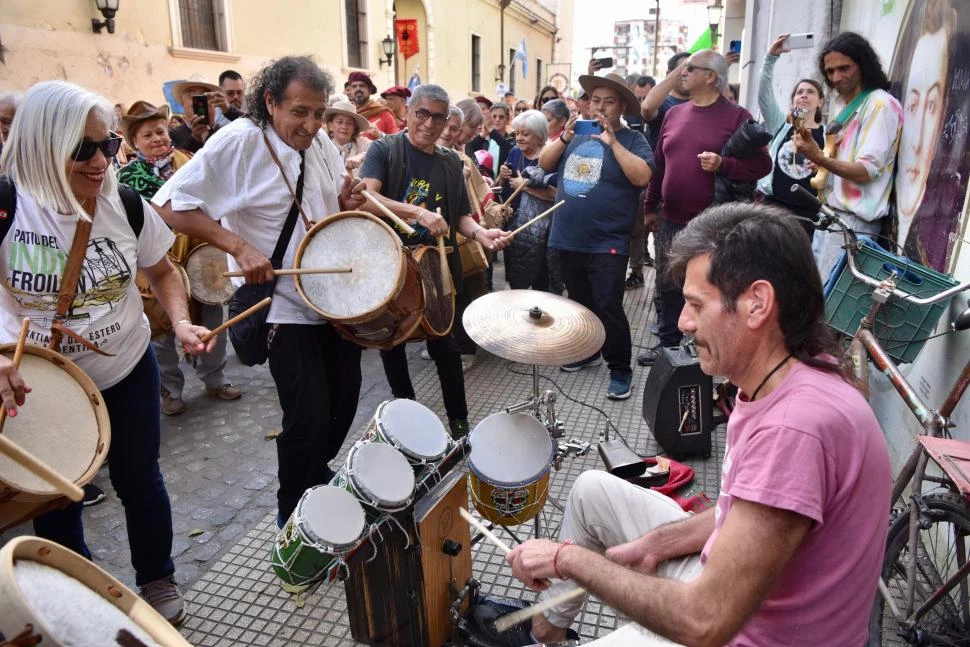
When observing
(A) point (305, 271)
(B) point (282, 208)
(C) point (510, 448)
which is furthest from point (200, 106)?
(C) point (510, 448)

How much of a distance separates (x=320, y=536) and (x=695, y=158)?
3853 mm

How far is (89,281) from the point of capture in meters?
2.29

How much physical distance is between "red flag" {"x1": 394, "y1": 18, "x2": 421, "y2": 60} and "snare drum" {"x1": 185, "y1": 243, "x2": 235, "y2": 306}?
1592cm

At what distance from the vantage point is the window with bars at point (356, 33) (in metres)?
17.1

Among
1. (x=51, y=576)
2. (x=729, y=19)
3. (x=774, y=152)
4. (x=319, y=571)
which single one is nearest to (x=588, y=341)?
(x=319, y=571)

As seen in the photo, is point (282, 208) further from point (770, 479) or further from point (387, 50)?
point (387, 50)

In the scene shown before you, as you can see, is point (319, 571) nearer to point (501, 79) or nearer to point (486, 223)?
point (486, 223)

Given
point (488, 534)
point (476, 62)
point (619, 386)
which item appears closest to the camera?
point (488, 534)

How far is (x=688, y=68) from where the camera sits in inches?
183

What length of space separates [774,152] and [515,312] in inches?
107

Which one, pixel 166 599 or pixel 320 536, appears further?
pixel 166 599

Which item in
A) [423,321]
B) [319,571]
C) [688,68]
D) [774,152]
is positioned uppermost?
[688,68]

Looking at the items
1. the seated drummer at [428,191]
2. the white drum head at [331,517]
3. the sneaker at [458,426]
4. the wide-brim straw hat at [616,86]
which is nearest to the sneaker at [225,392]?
the seated drummer at [428,191]

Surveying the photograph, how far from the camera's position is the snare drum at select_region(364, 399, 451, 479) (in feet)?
7.75
